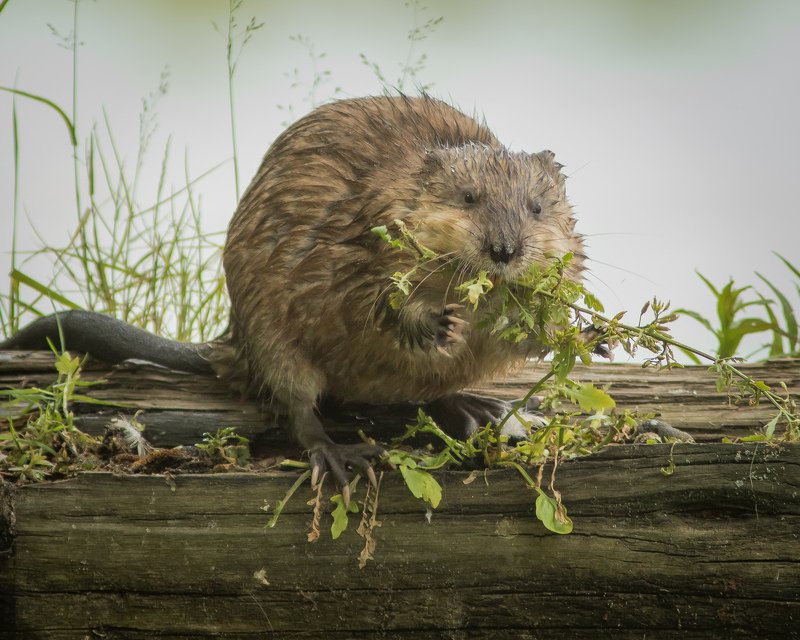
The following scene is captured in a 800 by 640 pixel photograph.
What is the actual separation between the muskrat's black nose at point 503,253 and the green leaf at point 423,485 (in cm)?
68

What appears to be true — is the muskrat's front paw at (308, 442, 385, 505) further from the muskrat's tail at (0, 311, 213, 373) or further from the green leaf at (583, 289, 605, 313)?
the muskrat's tail at (0, 311, 213, 373)

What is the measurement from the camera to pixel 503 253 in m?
3.09

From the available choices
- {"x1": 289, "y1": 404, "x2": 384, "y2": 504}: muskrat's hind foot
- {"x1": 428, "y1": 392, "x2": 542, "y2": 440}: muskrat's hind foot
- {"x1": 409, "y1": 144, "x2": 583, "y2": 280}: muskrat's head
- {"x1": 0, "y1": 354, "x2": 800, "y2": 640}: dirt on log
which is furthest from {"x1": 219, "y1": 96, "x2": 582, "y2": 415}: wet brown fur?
{"x1": 0, "y1": 354, "x2": 800, "y2": 640}: dirt on log

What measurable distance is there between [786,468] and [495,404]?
4.76ft

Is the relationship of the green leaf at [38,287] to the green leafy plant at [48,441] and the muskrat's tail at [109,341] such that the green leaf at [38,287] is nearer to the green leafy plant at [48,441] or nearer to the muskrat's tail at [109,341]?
the muskrat's tail at [109,341]

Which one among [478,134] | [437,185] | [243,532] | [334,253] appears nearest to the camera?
[243,532]

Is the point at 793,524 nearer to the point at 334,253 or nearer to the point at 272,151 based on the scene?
the point at 334,253

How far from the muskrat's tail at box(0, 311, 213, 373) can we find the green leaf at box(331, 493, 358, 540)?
57.8 inches

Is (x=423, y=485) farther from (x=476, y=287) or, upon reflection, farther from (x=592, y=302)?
(x=592, y=302)

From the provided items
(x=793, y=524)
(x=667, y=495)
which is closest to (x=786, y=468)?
(x=793, y=524)

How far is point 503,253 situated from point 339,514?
3.00 ft

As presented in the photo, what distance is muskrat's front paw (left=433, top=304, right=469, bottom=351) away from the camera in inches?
121

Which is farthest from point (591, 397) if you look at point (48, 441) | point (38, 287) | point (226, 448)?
point (38, 287)

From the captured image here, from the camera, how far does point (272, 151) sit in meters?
4.14
